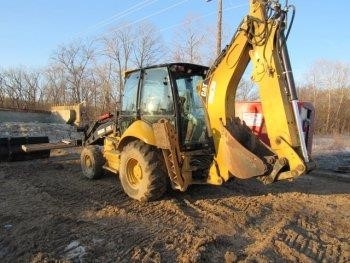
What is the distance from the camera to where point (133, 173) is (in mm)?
7156

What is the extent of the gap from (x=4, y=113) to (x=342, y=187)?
48.9 feet

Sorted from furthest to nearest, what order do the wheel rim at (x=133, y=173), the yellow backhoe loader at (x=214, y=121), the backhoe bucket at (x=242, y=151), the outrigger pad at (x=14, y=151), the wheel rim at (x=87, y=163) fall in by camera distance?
the outrigger pad at (x=14, y=151)
the wheel rim at (x=87, y=163)
the wheel rim at (x=133, y=173)
the backhoe bucket at (x=242, y=151)
the yellow backhoe loader at (x=214, y=121)

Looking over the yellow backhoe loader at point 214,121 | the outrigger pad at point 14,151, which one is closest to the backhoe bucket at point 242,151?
the yellow backhoe loader at point 214,121

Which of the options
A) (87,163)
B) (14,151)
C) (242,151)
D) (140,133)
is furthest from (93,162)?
(242,151)

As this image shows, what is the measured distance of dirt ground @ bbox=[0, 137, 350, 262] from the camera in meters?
4.65

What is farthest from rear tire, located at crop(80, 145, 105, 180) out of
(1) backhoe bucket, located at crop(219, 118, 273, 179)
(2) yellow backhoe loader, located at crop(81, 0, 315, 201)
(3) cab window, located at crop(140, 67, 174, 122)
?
(1) backhoe bucket, located at crop(219, 118, 273, 179)

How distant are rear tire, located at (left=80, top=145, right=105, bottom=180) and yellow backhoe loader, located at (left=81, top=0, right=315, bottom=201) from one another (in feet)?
3.07

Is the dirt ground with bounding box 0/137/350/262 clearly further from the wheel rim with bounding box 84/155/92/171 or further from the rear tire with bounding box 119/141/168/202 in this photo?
the wheel rim with bounding box 84/155/92/171

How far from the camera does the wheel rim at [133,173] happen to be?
701 cm

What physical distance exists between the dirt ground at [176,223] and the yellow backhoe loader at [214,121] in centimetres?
57

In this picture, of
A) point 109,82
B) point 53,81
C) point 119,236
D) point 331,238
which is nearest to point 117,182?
point 119,236

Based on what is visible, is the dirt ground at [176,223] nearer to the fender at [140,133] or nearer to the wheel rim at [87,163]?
the wheel rim at [87,163]

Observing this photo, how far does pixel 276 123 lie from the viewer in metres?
5.51

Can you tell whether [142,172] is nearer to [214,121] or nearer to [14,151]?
[214,121]
